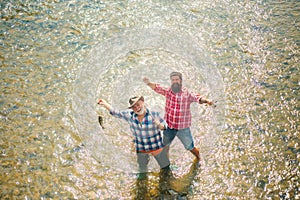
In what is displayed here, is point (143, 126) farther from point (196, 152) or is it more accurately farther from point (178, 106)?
point (196, 152)

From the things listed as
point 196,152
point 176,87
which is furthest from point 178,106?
point 196,152

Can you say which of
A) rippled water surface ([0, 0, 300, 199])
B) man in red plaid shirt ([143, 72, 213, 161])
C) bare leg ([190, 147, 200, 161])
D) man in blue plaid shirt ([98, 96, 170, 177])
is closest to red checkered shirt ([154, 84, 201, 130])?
man in red plaid shirt ([143, 72, 213, 161])

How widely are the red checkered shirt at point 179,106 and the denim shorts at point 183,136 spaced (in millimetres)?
90

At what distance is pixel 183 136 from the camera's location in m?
5.60

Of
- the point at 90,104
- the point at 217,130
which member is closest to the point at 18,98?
the point at 90,104

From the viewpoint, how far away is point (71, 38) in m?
8.43

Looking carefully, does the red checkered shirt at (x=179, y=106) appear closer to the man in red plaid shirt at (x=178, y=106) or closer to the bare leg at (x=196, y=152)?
the man in red plaid shirt at (x=178, y=106)

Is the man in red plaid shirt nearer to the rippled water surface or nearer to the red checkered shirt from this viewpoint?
the red checkered shirt

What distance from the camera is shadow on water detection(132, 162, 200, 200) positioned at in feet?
18.3

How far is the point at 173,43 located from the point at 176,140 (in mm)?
2514

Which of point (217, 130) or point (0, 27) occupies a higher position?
point (0, 27)

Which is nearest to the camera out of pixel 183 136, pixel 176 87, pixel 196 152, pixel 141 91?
pixel 176 87

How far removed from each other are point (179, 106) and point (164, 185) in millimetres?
1349

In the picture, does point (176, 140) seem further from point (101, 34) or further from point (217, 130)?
point (101, 34)
